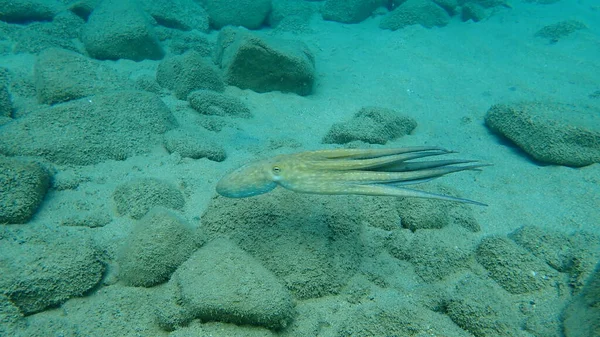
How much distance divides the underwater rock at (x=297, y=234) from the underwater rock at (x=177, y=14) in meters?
8.21

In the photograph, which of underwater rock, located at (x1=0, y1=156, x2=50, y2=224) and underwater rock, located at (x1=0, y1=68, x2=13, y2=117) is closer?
underwater rock, located at (x1=0, y1=156, x2=50, y2=224)

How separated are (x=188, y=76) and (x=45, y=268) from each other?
4534mm

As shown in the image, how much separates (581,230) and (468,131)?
2808mm

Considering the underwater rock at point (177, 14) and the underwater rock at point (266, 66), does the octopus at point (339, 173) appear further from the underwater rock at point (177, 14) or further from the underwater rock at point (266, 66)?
the underwater rock at point (177, 14)

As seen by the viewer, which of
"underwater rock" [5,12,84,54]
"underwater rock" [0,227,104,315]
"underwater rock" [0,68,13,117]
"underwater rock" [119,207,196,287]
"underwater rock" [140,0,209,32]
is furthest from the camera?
"underwater rock" [140,0,209,32]

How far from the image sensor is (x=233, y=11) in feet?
35.5

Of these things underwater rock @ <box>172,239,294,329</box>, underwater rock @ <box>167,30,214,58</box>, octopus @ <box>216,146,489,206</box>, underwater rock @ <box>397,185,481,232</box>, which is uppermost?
octopus @ <box>216,146,489,206</box>

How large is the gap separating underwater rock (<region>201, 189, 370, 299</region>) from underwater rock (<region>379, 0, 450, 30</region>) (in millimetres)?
10332

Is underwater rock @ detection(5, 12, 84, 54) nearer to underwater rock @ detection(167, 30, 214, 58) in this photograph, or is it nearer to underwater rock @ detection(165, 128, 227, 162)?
underwater rock @ detection(167, 30, 214, 58)

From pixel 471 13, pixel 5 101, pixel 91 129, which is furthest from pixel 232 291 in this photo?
pixel 471 13

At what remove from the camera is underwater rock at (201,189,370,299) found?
3.33m

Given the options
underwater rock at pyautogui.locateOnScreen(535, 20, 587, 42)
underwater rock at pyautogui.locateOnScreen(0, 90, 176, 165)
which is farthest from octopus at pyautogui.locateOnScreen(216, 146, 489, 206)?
underwater rock at pyautogui.locateOnScreen(535, 20, 587, 42)

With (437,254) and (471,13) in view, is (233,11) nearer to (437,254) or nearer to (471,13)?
(471,13)

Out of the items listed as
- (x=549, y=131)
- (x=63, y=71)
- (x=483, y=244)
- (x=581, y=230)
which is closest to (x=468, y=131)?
(x=549, y=131)
